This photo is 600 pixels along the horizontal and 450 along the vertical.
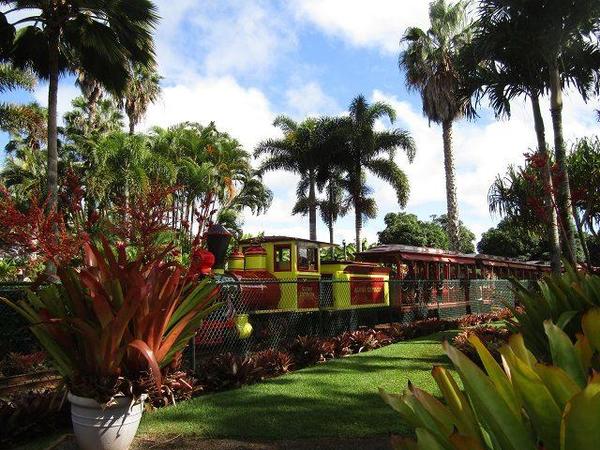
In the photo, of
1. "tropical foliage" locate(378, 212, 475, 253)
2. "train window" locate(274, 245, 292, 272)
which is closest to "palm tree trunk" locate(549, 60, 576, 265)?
"train window" locate(274, 245, 292, 272)

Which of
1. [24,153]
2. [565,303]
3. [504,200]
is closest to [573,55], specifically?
[504,200]

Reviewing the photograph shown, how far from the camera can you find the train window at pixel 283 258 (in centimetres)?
1297

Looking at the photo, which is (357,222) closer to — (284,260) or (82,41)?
(284,260)

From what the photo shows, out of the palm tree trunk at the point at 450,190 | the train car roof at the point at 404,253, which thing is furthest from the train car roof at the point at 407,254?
the palm tree trunk at the point at 450,190

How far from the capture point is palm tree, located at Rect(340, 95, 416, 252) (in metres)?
28.1

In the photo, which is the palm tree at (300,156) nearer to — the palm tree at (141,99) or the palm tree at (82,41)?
the palm tree at (141,99)

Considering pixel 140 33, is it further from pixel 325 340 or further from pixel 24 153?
pixel 24 153

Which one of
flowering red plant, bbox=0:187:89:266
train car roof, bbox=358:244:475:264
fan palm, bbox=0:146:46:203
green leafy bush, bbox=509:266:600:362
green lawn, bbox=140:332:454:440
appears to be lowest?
green lawn, bbox=140:332:454:440

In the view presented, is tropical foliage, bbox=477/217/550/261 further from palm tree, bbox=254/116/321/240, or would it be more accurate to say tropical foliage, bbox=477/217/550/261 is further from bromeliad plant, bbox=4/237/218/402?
bromeliad plant, bbox=4/237/218/402

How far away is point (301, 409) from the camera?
5406 mm

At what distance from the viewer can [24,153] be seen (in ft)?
86.0

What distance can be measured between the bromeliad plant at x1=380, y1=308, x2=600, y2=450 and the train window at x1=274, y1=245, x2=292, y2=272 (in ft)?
37.5

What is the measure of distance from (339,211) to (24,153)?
1731cm

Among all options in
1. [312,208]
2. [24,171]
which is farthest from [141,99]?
[312,208]
